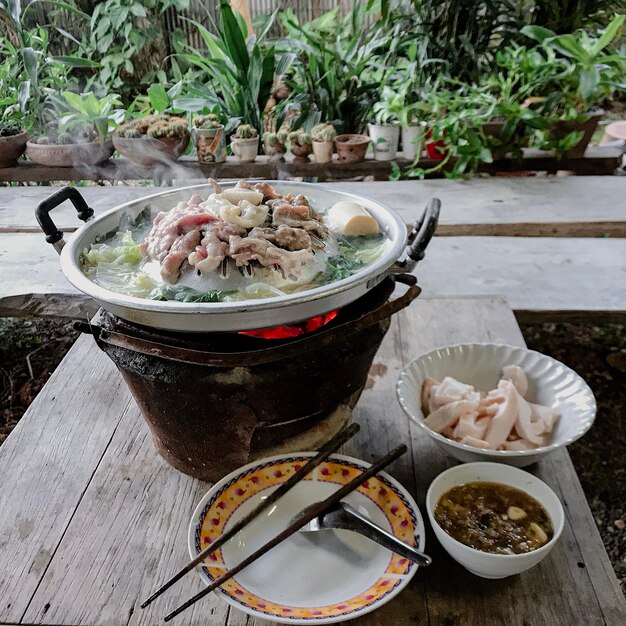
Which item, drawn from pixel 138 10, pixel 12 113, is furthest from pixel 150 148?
pixel 138 10

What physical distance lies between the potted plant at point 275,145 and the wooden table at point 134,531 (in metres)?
2.65

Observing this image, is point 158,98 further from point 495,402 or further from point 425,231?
point 495,402

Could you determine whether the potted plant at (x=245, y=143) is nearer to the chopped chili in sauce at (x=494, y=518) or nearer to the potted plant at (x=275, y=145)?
the potted plant at (x=275, y=145)

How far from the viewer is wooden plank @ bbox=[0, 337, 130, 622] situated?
64.4 inches

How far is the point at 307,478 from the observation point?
178 cm

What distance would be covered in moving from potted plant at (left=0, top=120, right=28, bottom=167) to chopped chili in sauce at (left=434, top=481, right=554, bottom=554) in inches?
176

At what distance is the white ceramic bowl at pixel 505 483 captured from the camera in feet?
4.62

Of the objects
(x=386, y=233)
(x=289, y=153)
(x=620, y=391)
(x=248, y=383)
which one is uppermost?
(x=386, y=233)

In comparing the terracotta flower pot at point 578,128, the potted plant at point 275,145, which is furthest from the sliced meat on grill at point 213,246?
the terracotta flower pot at point 578,128

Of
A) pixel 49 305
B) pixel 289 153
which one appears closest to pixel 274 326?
pixel 49 305

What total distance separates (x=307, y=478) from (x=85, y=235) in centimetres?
107

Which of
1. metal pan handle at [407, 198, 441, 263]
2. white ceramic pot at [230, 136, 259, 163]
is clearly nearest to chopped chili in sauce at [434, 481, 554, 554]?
metal pan handle at [407, 198, 441, 263]

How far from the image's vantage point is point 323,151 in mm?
4383

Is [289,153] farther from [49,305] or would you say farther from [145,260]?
[145,260]
